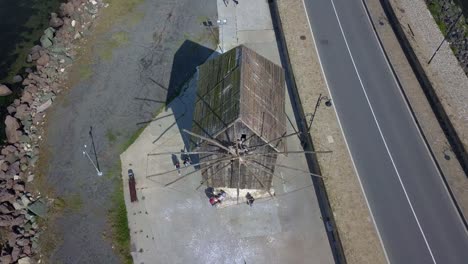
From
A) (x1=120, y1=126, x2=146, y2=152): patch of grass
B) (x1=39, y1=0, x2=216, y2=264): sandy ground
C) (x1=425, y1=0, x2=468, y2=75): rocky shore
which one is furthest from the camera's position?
(x1=425, y1=0, x2=468, y2=75): rocky shore

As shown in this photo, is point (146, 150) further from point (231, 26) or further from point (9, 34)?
point (9, 34)

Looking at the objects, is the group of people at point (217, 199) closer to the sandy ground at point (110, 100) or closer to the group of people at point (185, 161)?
the group of people at point (185, 161)

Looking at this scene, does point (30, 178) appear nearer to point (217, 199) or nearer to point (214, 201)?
point (214, 201)

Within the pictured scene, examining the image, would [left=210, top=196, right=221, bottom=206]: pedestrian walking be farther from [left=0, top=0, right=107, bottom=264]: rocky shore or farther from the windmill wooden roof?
[left=0, top=0, right=107, bottom=264]: rocky shore

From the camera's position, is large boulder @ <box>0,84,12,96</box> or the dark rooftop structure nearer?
the dark rooftop structure

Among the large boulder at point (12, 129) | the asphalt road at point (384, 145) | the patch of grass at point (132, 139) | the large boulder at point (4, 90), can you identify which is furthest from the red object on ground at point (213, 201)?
the large boulder at point (4, 90)

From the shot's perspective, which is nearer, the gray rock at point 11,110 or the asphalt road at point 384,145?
the asphalt road at point 384,145

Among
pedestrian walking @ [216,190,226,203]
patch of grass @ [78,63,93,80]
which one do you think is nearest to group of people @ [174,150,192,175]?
pedestrian walking @ [216,190,226,203]
